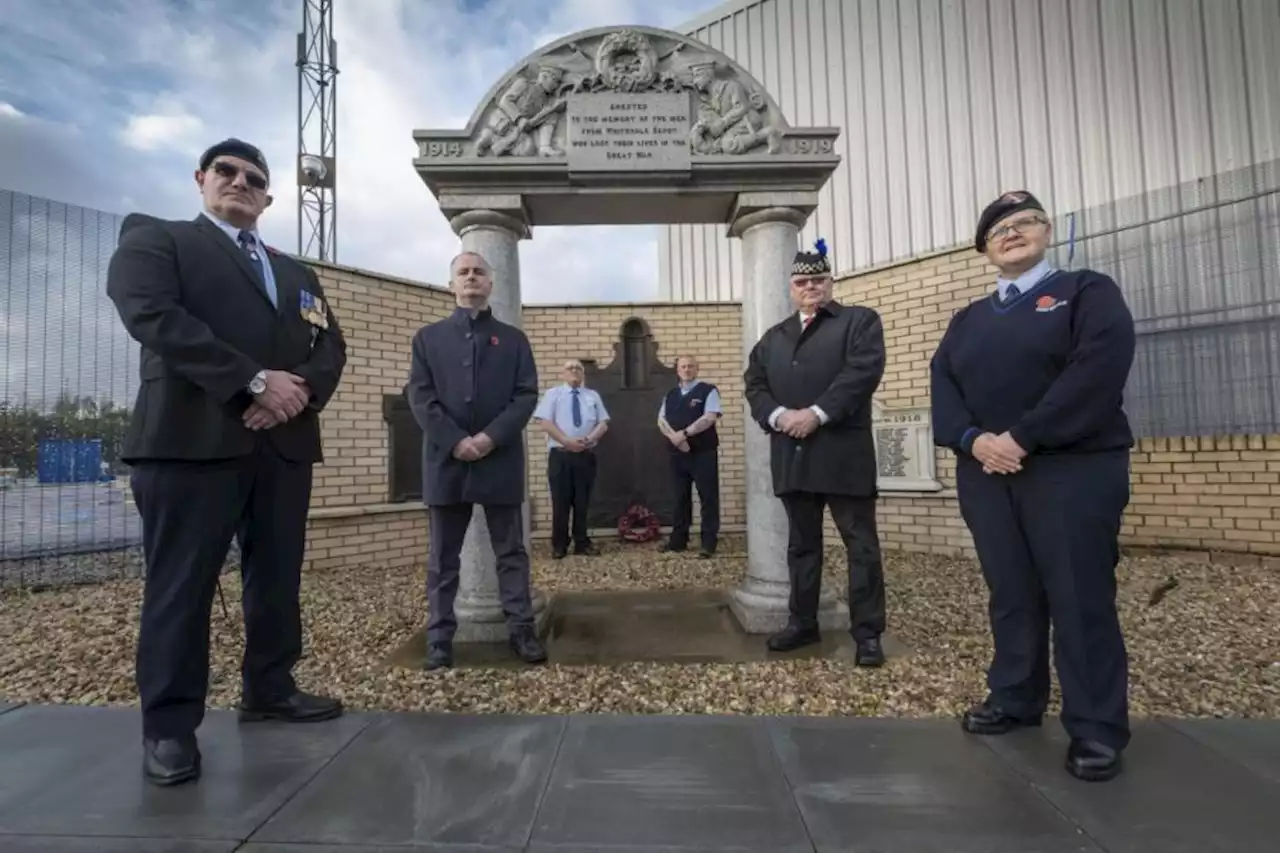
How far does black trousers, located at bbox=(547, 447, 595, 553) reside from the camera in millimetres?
6383

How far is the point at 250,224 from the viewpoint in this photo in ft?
7.66

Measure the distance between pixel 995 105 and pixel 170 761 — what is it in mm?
10043

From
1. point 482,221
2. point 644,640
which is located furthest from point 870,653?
point 482,221

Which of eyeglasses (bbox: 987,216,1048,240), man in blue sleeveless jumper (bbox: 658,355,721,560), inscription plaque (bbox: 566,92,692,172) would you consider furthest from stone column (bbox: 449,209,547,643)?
man in blue sleeveless jumper (bbox: 658,355,721,560)

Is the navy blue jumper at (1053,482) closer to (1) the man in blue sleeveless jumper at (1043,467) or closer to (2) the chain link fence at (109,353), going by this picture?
(1) the man in blue sleeveless jumper at (1043,467)

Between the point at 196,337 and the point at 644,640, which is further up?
the point at 196,337

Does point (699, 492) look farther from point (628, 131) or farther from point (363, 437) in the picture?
point (628, 131)

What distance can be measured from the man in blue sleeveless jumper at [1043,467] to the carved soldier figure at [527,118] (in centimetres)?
230

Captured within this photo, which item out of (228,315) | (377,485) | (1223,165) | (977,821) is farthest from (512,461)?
(1223,165)

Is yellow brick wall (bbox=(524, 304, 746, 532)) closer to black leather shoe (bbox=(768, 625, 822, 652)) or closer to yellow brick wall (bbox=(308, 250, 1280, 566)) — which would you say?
yellow brick wall (bbox=(308, 250, 1280, 566))

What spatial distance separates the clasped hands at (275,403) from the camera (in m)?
2.07

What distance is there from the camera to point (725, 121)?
11.9ft

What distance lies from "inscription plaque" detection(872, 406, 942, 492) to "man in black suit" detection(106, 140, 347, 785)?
5.05 meters

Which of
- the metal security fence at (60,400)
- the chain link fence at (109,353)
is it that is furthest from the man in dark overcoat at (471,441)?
the metal security fence at (60,400)
